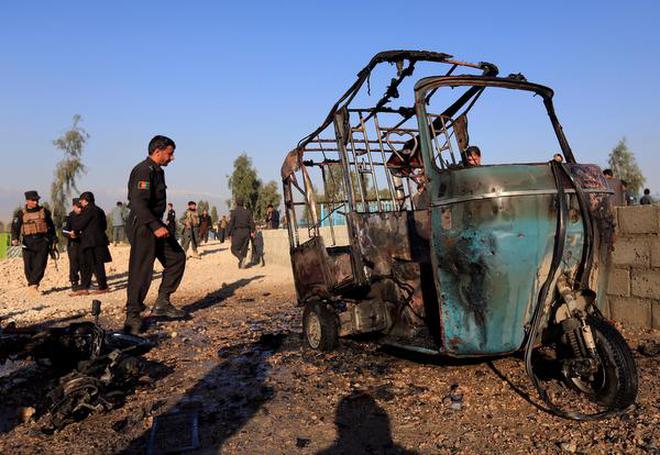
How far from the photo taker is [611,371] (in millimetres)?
3145

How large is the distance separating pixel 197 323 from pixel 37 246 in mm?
4613

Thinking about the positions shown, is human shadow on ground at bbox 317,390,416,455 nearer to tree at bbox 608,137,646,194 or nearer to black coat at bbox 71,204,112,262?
black coat at bbox 71,204,112,262

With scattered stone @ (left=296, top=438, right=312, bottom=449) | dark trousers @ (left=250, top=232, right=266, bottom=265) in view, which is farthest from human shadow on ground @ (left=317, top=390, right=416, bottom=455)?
dark trousers @ (left=250, top=232, right=266, bottom=265)

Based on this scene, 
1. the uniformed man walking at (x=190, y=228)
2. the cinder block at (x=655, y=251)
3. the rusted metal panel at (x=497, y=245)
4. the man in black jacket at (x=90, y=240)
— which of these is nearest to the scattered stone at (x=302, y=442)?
the rusted metal panel at (x=497, y=245)

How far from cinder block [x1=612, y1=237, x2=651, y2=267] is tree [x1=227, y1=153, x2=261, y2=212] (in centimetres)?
4165

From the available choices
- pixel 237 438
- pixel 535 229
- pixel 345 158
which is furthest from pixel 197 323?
pixel 535 229

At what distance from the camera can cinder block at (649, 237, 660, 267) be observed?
4.99m

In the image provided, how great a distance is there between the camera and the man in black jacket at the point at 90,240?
9578 millimetres

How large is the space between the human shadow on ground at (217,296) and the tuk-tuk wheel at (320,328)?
3.14 meters

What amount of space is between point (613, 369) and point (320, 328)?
256cm

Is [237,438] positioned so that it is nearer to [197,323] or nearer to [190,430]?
[190,430]

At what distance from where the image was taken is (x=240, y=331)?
20.5 ft

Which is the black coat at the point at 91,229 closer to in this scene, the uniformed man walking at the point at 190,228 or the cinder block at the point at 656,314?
the uniformed man walking at the point at 190,228

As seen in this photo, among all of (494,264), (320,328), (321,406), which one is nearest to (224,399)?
(321,406)
